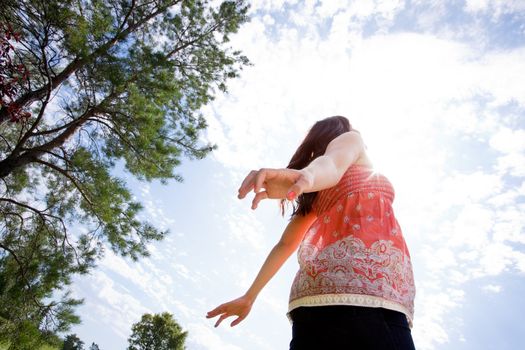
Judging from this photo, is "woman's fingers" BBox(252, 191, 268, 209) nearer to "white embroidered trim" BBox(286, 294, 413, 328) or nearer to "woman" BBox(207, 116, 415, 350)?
"woman" BBox(207, 116, 415, 350)

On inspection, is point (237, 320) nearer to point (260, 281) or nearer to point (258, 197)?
point (260, 281)

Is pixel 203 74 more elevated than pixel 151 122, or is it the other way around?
pixel 203 74

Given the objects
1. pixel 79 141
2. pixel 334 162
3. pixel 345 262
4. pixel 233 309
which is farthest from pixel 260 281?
pixel 79 141

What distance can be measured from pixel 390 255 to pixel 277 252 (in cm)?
52

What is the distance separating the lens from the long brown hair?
152 cm

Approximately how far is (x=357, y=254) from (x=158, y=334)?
19.8 meters

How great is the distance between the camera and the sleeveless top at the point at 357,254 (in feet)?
3.24

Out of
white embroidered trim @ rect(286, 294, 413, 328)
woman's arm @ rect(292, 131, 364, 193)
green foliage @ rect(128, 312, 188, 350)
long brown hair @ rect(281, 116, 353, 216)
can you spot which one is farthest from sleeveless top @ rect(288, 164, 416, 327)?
green foliage @ rect(128, 312, 188, 350)

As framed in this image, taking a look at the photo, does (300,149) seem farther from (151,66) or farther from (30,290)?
(30,290)

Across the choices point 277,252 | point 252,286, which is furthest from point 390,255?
point 252,286

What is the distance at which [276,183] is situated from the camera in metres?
0.92

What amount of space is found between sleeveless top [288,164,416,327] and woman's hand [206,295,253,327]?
32 centimetres

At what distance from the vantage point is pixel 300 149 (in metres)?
1.61

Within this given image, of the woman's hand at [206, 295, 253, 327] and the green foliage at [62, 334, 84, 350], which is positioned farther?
the green foliage at [62, 334, 84, 350]
